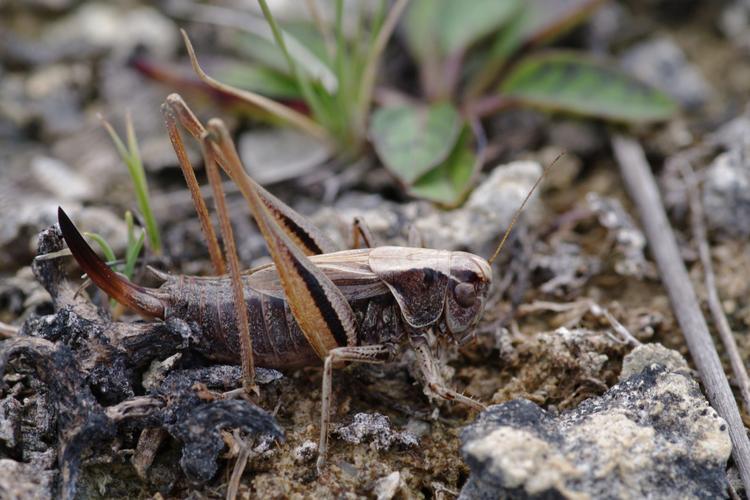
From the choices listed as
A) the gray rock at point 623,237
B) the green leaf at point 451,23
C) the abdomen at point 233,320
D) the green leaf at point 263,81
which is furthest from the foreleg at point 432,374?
the green leaf at point 451,23

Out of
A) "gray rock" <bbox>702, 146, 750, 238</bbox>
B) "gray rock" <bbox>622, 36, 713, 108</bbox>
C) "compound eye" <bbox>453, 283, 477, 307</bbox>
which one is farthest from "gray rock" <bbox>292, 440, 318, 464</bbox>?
"gray rock" <bbox>622, 36, 713, 108</bbox>

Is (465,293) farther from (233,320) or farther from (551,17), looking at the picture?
(551,17)

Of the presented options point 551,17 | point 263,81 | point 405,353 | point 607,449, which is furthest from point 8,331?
point 551,17

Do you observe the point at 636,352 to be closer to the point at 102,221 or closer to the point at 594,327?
the point at 594,327

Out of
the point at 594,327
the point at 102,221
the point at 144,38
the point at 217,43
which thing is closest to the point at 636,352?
the point at 594,327

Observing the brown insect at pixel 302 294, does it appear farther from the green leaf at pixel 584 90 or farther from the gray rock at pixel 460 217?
the green leaf at pixel 584 90
